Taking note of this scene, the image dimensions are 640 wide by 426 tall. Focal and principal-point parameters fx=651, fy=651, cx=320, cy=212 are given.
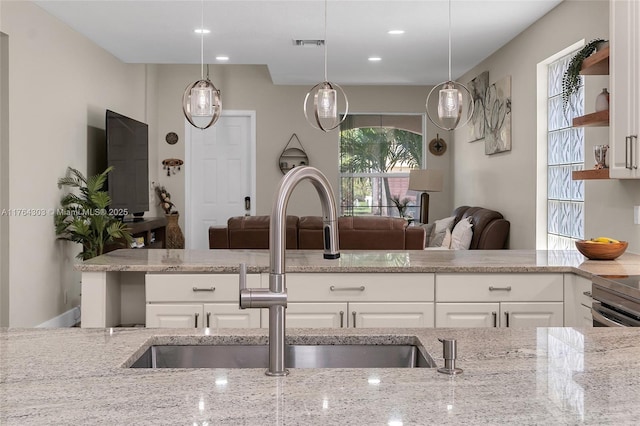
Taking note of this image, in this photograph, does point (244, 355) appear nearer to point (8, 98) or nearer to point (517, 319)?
point (517, 319)

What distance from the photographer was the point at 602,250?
3.34 meters

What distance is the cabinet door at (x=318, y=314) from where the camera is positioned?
3.13 metres

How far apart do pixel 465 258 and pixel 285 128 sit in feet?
20.3

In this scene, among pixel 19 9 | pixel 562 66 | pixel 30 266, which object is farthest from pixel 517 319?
pixel 19 9

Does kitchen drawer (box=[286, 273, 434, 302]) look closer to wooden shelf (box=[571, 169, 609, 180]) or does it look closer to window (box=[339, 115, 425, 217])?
wooden shelf (box=[571, 169, 609, 180])

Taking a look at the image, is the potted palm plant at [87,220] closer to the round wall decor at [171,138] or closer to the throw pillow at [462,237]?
the throw pillow at [462,237]

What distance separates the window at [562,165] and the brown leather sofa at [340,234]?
1344 millimetres

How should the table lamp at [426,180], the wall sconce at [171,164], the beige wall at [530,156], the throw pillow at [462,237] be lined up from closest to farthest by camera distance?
the beige wall at [530,156]
the throw pillow at [462,237]
the table lamp at [426,180]
the wall sconce at [171,164]

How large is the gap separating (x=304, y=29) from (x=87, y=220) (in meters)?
2.58

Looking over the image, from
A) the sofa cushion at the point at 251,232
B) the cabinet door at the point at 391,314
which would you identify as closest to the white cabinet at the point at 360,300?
the cabinet door at the point at 391,314

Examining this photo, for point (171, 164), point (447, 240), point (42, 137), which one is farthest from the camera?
point (171, 164)

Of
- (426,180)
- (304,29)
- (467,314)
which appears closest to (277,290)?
(467,314)

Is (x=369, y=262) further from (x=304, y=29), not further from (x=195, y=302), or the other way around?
(x=304, y=29)

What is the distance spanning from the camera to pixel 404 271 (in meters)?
3.12
